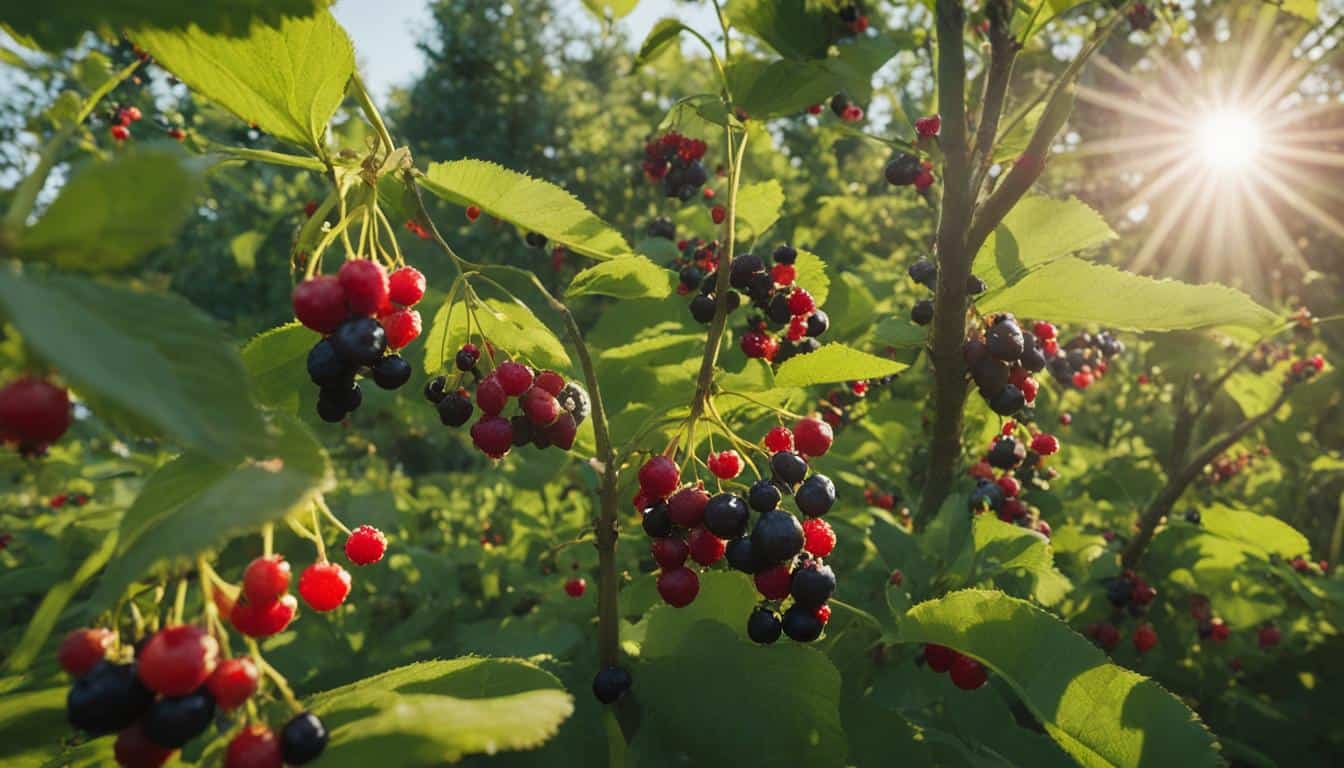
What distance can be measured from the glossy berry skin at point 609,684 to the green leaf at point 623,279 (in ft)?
2.49

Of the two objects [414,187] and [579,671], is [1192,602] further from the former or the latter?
[414,187]

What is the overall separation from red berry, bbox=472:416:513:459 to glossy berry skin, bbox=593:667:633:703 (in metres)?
0.48

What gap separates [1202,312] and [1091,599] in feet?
8.75

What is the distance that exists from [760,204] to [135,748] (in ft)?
7.07

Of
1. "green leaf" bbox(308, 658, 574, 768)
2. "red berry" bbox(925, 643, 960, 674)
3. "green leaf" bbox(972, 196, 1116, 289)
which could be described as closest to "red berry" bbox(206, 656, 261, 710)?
"green leaf" bbox(308, 658, 574, 768)

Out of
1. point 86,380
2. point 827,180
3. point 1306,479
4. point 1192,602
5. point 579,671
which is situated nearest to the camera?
point 86,380

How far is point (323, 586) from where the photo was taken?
1.26m

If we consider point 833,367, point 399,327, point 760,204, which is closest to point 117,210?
point 399,327

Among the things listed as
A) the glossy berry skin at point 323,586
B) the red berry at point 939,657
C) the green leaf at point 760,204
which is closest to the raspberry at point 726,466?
the red berry at point 939,657

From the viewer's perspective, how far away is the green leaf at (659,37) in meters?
1.53

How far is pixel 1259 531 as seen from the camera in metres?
3.54

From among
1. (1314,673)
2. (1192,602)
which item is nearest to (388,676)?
(1192,602)

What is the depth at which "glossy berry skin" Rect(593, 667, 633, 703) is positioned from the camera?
154cm

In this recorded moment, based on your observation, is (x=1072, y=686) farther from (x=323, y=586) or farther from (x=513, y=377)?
(x=323, y=586)
